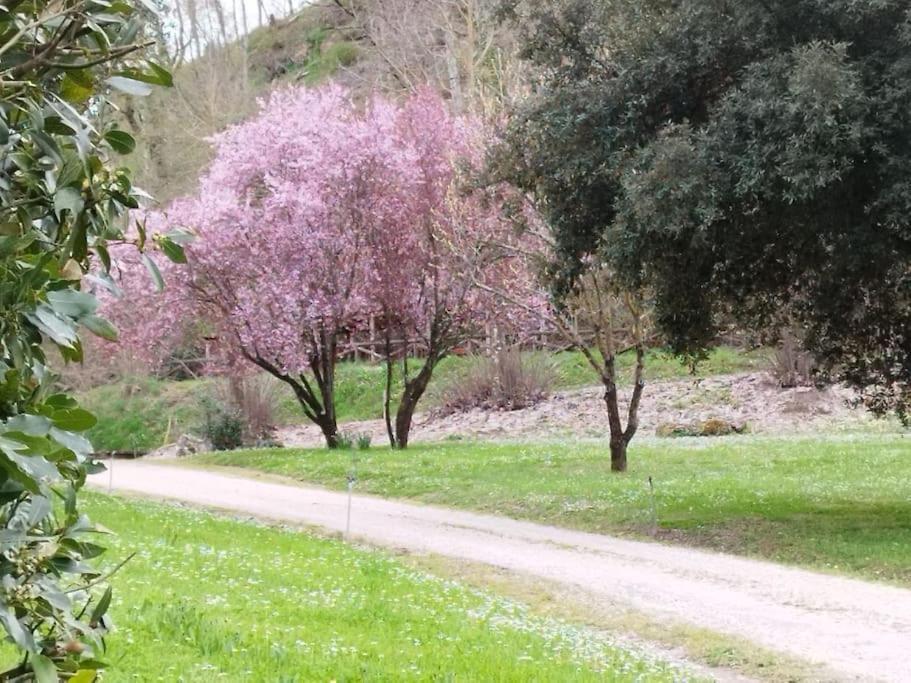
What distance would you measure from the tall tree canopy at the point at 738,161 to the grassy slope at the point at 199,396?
2029 cm

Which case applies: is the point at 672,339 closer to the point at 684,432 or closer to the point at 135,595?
the point at 135,595

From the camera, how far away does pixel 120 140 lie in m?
2.37

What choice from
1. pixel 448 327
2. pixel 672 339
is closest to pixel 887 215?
pixel 672 339

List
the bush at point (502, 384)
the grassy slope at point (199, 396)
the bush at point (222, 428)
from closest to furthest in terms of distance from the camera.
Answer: the bush at point (222, 428)
the bush at point (502, 384)
the grassy slope at point (199, 396)

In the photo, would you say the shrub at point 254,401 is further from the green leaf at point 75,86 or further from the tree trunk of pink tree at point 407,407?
the green leaf at point 75,86

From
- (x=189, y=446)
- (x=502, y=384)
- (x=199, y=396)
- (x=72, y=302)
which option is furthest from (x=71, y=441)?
(x=199, y=396)

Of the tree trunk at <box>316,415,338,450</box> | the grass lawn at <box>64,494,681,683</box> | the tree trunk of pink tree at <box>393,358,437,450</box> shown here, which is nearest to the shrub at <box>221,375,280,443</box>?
the tree trunk at <box>316,415,338,450</box>

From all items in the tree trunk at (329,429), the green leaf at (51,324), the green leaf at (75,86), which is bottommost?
the tree trunk at (329,429)

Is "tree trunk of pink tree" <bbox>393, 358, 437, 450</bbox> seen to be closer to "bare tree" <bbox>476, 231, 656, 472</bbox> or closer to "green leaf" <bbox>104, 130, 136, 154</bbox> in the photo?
"bare tree" <bbox>476, 231, 656, 472</bbox>

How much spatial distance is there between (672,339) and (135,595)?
9182 mm

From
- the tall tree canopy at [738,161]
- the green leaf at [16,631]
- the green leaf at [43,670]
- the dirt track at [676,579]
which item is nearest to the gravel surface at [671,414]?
the dirt track at [676,579]

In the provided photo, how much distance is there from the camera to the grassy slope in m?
35.5

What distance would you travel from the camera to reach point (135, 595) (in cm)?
744

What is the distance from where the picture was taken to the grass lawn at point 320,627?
18.5ft
